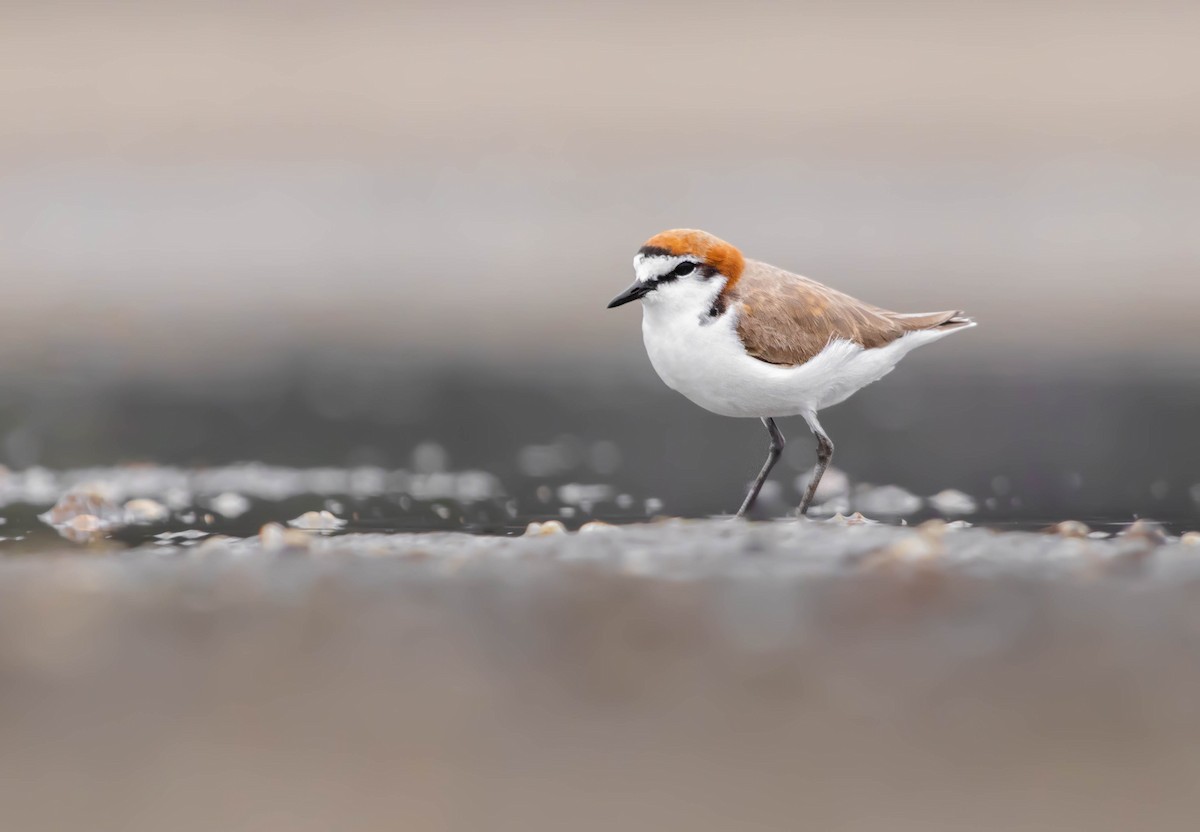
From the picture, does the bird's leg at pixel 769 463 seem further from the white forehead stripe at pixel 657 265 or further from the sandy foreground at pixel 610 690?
the sandy foreground at pixel 610 690

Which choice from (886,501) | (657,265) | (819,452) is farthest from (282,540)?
(886,501)

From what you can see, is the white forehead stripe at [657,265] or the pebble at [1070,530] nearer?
the pebble at [1070,530]

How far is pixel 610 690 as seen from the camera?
5.03 m

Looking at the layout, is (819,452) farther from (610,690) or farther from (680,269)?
(610,690)

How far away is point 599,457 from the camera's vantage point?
1105 cm

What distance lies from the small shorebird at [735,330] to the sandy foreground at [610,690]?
1580 millimetres

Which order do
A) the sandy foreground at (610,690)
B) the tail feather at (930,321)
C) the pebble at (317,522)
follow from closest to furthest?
1. the sandy foreground at (610,690)
2. the pebble at (317,522)
3. the tail feather at (930,321)

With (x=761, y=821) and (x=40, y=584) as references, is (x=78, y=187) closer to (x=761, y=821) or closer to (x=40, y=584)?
(x=40, y=584)

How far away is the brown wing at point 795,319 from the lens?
7.75m

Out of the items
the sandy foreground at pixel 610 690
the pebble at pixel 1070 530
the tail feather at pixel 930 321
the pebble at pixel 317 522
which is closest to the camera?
the sandy foreground at pixel 610 690

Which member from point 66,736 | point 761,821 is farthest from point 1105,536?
point 66,736

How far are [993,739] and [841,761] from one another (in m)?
0.54

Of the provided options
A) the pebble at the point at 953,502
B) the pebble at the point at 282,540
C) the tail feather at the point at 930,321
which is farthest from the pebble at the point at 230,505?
the pebble at the point at 953,502

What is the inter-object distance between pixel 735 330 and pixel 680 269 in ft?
1.49
